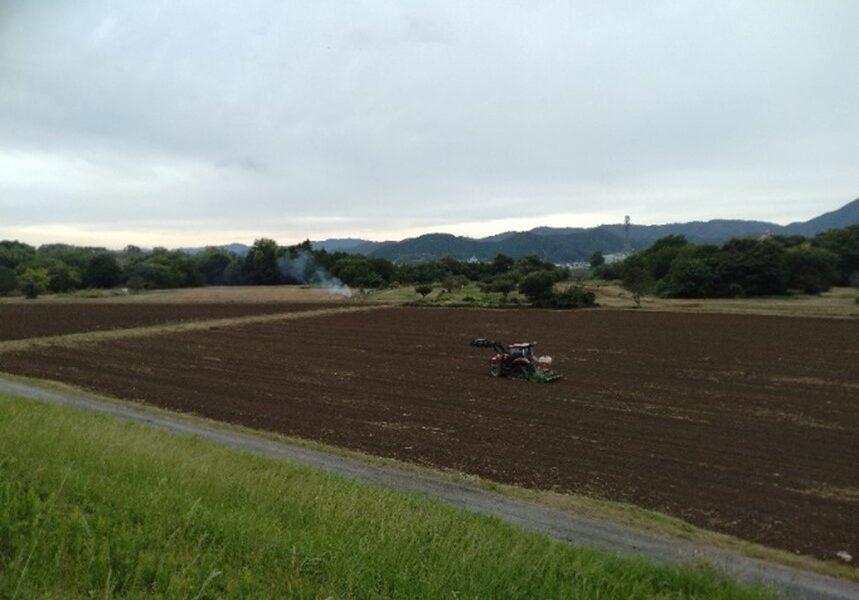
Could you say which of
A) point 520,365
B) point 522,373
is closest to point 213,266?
point 520,365

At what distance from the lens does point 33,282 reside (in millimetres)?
87812

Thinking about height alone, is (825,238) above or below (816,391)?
above

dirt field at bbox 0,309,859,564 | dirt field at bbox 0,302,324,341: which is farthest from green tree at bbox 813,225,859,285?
dirt field at bbox 0,302,324,341

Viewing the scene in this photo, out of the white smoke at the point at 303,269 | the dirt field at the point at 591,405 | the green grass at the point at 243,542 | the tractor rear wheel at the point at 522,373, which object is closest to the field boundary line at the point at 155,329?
the dirt field at the point at 591,405

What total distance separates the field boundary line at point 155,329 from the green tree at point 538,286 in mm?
16156

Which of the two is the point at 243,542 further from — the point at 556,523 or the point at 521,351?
the point at 521,351

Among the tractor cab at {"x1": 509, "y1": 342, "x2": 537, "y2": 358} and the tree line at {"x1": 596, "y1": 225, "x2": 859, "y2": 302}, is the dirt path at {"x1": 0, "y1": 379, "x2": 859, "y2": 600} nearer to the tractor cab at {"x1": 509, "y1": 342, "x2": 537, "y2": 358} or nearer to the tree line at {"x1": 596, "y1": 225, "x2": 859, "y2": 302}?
the tractor cab at {"x1": 509, "y1": 342, "x2": 537, "y2": 358}

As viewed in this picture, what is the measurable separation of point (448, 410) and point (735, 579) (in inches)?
483

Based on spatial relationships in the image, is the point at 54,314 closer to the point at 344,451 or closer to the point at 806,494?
the point at 344,451

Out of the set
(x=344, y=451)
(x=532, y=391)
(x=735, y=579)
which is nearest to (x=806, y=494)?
(x=735, y=579)

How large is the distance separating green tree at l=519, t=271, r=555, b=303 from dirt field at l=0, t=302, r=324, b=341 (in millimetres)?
23411

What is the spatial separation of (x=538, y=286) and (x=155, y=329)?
37185 millimetres

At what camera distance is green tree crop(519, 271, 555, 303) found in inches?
2549

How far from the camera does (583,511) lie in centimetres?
1133
